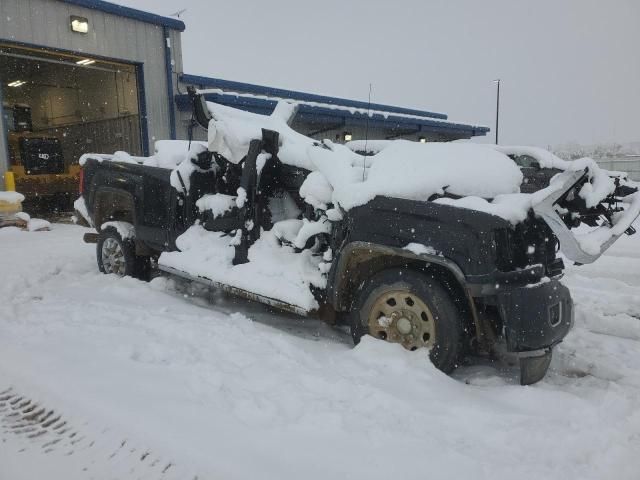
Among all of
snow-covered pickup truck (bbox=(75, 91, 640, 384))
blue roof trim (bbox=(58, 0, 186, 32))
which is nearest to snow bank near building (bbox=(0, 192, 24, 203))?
blue roof trim (bbox=(58, 0, 186, 32))

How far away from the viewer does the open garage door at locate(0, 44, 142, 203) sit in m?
15.1

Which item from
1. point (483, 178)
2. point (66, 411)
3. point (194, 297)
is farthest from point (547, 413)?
point (194, 297)

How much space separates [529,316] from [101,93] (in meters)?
19.9

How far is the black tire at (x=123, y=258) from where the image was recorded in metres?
5.36

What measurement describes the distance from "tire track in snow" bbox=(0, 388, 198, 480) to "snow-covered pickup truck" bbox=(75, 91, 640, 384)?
1.64 m

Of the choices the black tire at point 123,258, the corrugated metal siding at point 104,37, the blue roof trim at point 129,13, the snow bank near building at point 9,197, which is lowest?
the black tire at point 123,258

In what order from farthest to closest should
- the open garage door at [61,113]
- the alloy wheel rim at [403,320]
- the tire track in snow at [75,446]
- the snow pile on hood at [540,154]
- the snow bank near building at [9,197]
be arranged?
the open garage door at [61,113] → the snow bank near building at [9,197] → the snow pile on hood at [540,154] → the alloy wheel rim at [403,320] → the tire track in snow at [75,446]

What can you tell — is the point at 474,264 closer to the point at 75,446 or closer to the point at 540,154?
the point at 540,154

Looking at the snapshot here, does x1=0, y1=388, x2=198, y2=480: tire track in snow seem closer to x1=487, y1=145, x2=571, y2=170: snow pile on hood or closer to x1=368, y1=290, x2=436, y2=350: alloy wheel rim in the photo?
x1=368, y1=290, x2=436, y2=350: alloy wheel rim

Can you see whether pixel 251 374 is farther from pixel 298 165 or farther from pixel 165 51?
pixel 165 51

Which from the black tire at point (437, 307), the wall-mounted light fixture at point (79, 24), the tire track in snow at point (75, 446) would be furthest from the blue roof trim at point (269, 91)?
the tire track in snow at point (75, 446)

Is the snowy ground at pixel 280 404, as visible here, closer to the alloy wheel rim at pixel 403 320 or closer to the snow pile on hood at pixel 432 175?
the alloy wheel rim at pixel 403 320

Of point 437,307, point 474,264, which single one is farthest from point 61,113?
point 474,264

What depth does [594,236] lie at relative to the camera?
2787 mm
